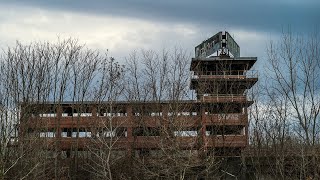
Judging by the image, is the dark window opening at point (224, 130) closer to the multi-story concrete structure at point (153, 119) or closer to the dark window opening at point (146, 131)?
the multi-story concrete structure at point (153, 119)

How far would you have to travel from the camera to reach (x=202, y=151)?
32.9 meters

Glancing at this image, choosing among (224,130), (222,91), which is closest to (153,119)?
(224,130)

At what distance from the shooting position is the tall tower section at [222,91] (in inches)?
1524

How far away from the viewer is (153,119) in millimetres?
38719

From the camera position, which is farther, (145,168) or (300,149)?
(145,168)

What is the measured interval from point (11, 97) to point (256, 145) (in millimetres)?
17715

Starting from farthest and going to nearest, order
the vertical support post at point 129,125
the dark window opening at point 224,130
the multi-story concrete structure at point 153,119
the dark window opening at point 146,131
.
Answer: the vertical support post at point 129,125 < the dark window opening at point 224,130 < the dark window opening at point 146,131 < the multi-story concrete structure at point 153,119

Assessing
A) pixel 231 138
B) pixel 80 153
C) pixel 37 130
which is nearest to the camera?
pixel 37 130

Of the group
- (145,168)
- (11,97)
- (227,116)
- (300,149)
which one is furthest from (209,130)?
(11,97)

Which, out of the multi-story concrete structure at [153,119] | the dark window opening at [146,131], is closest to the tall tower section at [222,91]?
the multi-story concrete structure at [153,119]

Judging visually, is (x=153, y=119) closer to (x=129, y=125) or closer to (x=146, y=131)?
(x=146, y=131)

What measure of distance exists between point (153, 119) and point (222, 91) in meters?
9.16

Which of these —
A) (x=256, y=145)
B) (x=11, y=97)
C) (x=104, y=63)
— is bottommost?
(x=256, y=145)

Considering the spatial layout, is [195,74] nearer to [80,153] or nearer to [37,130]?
[80,153]
